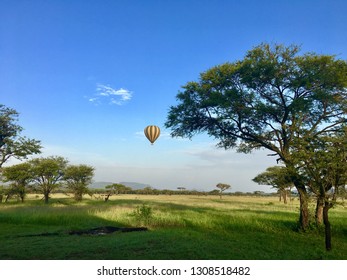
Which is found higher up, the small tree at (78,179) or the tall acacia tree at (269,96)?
the tall acacia tree at (269,96)

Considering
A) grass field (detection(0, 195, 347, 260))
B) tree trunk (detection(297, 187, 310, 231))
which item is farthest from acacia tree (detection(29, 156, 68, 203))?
tree trunk (detection(297, 187, 310, 231))

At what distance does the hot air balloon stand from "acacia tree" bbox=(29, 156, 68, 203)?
98.5 feet

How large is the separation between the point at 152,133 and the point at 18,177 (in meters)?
34.1

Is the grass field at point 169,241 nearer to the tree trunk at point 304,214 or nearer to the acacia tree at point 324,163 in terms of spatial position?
the tree trunk at point 304,214

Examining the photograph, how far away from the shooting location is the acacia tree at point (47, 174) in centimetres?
5056

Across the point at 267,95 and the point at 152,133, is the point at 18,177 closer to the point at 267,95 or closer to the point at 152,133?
the point at 152,133

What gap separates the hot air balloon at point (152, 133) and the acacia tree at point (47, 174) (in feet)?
98.5

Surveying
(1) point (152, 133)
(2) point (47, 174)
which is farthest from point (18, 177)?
(1) point (152, 133)

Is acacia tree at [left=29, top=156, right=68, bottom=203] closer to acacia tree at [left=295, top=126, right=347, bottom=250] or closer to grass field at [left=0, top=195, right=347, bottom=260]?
grass field at [left=0, top=195, right=347, bottom=260]

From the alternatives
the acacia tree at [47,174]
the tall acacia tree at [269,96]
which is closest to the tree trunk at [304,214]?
the tall acacia tree at [269,96]

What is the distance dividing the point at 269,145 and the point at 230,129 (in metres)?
3.59

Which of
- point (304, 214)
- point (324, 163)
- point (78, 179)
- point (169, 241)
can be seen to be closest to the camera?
point (324, 163)

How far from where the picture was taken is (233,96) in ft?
78.0

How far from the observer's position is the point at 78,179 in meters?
56.6
